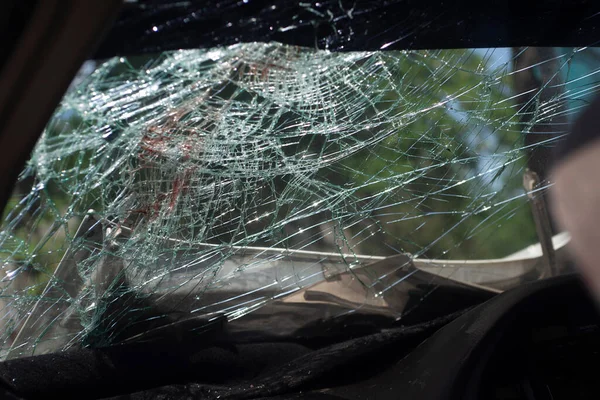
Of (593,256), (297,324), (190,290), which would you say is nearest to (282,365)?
(297,324)

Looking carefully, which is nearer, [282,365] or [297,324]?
[282,365]

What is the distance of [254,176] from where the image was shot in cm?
176

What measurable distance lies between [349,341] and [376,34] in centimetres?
95

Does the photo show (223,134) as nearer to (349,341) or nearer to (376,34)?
(376,34)

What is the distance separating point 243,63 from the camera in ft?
6.28

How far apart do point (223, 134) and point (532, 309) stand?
105 cm

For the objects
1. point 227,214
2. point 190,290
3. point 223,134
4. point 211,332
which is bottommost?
point 211,332

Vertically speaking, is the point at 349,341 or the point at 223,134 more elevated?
the point at 223,134

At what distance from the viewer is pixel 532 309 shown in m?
1.57

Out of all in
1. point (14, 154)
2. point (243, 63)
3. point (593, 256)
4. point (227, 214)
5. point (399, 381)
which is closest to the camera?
point (593, 256)

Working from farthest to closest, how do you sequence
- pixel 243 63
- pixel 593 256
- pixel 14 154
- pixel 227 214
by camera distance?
pixel 243 63, pixel 227 214, pixel 14 154, pixel 593 256

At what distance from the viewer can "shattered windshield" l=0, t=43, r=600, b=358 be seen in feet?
5.67

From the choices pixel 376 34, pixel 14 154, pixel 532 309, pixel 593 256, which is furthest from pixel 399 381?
pixel 14 154

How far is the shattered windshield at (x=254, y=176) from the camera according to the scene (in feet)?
5.67
